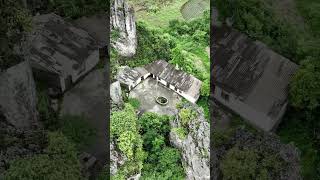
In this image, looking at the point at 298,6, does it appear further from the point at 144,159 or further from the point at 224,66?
the point at 144,159

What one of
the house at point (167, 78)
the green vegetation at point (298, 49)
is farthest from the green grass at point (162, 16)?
the house at point (167, 78)

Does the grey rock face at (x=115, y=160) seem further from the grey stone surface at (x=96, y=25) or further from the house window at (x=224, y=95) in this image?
the grey stone surface at (x=96, y=25)

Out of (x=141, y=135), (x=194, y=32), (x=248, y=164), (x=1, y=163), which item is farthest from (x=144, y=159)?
(x=194, y=32)

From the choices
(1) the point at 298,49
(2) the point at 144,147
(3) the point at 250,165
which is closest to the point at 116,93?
(2) the point at 144,147

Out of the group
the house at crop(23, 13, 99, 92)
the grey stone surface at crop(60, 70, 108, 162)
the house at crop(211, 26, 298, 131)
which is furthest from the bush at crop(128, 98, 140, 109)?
the house at crop(211, 26, 298, 131)

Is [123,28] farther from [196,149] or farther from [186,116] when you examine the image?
[196,149]

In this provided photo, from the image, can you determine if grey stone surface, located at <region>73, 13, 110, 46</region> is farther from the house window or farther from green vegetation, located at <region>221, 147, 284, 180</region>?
green vegetation, located at <region>221, 147, 284, 180</region>
